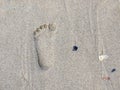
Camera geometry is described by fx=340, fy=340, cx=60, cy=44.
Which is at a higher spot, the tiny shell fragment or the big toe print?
the tiny shell fragment

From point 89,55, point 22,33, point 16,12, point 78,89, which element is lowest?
point 78,89

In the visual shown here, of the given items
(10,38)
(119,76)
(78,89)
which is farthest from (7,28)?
(119,76)

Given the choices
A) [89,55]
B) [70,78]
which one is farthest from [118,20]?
[70,78]

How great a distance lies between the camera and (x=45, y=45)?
2279 millimetres

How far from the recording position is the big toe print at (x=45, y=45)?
226 centimetres

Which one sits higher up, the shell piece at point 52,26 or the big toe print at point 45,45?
the shell piece at point 52,26

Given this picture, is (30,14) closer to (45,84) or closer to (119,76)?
(45,84)

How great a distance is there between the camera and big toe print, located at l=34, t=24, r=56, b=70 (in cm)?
226

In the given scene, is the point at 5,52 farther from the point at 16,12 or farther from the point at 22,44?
the point at 16,12

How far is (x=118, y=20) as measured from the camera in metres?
2.39

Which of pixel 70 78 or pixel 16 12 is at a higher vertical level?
pixel 16 12

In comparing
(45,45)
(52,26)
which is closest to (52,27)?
(52,26)

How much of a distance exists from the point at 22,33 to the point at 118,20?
68 centimetres

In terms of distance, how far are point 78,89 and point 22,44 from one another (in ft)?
1.59
